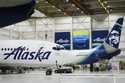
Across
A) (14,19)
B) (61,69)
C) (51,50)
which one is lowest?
(61,69)

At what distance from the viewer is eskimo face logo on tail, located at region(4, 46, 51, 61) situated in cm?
3022

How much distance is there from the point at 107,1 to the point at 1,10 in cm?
4105

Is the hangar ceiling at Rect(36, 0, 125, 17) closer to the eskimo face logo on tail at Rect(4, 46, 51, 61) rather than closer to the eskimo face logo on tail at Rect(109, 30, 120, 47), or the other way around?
the eskimo face logo on tail at Rect(109, 30, 120, 47)

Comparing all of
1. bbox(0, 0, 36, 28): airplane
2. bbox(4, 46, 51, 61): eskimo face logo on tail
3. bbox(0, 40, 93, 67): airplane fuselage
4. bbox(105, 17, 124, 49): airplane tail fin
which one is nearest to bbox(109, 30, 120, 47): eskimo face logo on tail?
bbox(105, 17, 124, 49): airplane tail fin

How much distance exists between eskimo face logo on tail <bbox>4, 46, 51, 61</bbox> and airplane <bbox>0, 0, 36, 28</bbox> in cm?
2608

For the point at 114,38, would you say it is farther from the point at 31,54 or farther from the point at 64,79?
the point at 64,79

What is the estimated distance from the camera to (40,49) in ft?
99.5

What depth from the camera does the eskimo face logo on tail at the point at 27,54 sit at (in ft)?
99.1

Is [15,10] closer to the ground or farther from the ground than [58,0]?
closer to the ground

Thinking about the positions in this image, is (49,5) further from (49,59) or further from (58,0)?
(49,59)

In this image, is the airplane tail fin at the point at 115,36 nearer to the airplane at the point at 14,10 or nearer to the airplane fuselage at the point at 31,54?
the airplane fuselage at the point at 31,54

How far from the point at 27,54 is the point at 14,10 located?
26814mm

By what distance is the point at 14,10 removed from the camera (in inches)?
154

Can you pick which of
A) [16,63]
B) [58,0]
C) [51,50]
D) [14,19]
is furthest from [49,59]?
[14,19]
